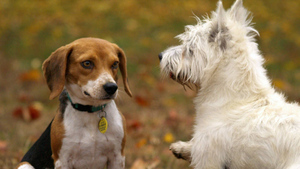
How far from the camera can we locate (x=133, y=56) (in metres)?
11.5

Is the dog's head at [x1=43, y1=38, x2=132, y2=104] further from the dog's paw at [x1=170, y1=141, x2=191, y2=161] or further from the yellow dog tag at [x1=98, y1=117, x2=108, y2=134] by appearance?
the dog's paw at [x1=170, y1=141, x2=191, y2=161]

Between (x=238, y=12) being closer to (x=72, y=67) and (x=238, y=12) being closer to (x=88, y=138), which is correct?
(x=72, y=67)

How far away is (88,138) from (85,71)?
689 millimetres

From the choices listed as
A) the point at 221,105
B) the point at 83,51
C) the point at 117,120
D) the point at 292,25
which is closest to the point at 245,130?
the point at 221,105

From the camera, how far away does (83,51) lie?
422 centimetres

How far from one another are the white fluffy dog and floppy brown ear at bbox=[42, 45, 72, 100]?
3.33 ft

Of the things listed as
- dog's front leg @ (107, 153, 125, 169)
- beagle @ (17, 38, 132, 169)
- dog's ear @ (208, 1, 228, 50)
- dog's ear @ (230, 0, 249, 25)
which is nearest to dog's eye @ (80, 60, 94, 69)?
beagle @ (17, 38, 132, 169)

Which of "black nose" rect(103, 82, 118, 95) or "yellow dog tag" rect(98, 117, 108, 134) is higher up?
"black nose" rect(103, 82, 118, 95)

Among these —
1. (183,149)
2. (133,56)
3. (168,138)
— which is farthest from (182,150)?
(133,56)

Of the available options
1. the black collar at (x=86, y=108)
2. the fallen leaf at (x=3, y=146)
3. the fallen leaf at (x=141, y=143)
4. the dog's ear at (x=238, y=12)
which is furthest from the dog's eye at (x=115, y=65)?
the fallen leaf at (x=3, y=146)

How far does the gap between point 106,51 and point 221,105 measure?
4.32 feet

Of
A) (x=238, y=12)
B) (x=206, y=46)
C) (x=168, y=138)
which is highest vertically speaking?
(x=238, y=12)

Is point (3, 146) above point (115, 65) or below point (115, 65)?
below

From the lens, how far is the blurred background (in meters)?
6.48
